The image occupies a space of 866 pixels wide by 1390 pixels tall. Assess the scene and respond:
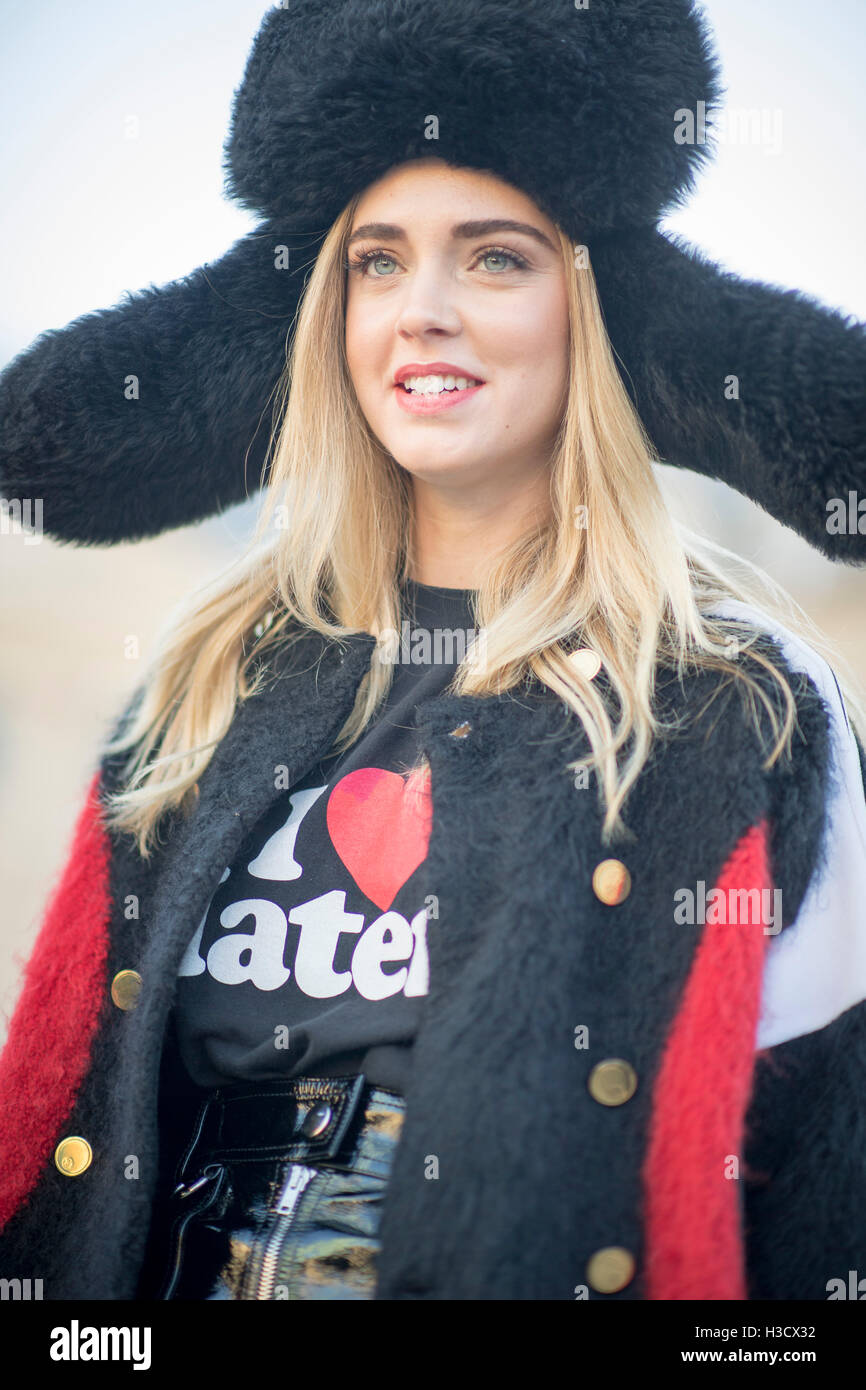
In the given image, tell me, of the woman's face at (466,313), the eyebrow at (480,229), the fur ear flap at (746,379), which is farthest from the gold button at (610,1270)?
the eyebrow at (480,229)

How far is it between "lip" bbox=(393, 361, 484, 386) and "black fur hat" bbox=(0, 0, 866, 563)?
28 centimetres

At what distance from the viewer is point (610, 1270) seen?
4.35 feet

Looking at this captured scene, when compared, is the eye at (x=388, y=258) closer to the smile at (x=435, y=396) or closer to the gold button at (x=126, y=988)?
the smile at (x=435, y=396)

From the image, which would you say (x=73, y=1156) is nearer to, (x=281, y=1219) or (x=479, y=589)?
(x=281, y=1219)

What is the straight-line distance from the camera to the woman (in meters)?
1.37

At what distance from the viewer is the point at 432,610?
2.06 meters

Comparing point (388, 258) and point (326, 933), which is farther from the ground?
point (388, 258)

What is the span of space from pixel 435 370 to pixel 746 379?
0.52m

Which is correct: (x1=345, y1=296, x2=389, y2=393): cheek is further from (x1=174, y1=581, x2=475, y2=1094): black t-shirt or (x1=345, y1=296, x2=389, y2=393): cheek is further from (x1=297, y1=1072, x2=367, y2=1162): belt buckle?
(x1=297, y1=1072, x2=367, y2=1162): belt buckle

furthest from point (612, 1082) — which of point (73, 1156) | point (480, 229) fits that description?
point (480, 229)

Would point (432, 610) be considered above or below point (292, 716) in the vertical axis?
above
